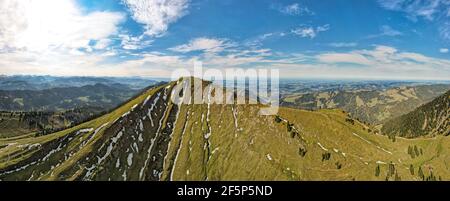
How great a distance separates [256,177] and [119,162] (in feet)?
160

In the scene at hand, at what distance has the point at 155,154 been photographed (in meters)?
124

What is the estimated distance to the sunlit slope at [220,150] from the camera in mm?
105938

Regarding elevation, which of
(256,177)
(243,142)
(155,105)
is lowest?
(256,177)

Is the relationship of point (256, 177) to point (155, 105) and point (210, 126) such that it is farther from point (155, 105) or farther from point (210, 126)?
point (155, 105)

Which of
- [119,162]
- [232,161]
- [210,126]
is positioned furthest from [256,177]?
[119,162]

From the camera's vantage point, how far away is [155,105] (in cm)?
14612

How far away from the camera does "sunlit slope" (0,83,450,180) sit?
10594cm

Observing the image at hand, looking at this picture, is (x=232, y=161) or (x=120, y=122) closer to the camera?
(x=232, y=161)

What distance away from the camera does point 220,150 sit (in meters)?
118
